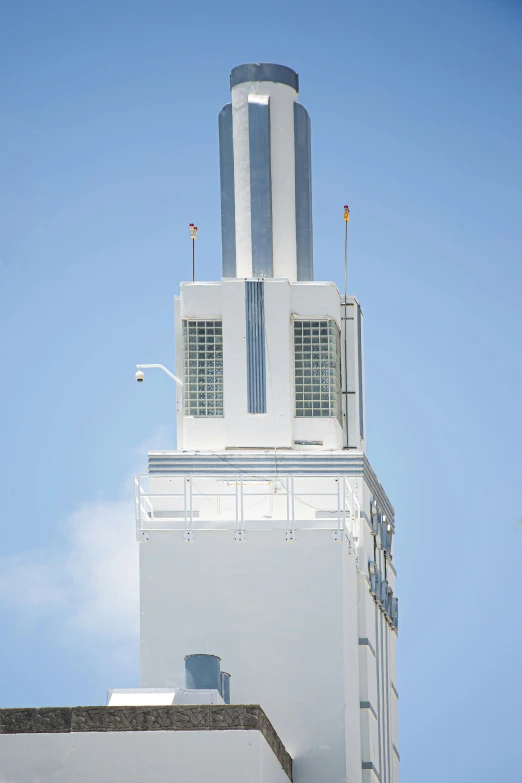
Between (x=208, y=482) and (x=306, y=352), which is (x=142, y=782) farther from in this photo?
(x=306, y=352)

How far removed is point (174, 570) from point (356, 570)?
570 centimetres

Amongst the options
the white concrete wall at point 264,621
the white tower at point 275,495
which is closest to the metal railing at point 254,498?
the white tower at point 275,495

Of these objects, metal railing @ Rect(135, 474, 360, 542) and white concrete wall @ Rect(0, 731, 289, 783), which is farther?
metal railing @ Rect(135, 474, 360, 542)

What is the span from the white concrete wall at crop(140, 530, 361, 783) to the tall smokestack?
41.3ft

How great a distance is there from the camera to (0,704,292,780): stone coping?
42531 millimetres

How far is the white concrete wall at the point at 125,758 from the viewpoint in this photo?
42500mm

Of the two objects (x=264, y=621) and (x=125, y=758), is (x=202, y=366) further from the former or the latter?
(x=125, y=758)

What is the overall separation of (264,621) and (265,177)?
16.4 m

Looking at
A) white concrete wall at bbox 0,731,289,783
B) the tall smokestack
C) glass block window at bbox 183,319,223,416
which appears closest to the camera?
white concrete wall at bbox 0,731,289,783

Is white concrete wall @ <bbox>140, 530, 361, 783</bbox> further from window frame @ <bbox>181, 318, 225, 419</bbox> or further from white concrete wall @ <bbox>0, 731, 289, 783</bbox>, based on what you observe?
window frame @ <bbox>181, 318, 225, 419</bbox>

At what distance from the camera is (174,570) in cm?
5178

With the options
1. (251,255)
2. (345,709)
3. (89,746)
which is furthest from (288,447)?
(89,746)

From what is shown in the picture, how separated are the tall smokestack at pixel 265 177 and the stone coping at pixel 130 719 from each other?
21.5 metres

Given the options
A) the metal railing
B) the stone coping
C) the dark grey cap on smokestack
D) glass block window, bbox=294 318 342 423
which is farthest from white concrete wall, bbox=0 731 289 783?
the dark grey cap on smokestack
